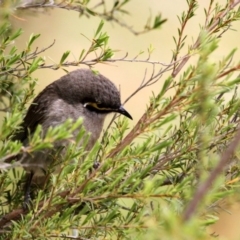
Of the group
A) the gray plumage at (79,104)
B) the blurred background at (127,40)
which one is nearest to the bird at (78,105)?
the gray plumage at (79,104)

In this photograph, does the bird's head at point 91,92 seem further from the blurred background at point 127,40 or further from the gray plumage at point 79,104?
the blurred background at point 127,40

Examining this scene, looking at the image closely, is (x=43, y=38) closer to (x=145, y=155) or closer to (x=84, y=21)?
(x=84, y=21)

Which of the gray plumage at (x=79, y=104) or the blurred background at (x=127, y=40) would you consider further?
the blurred background at (x=127, y=40)

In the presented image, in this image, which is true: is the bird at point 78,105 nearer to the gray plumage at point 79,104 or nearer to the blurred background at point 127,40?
the gray plumage at point 79,104

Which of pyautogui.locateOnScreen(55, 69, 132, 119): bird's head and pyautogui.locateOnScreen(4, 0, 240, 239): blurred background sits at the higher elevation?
pyautogui.locateOnScreen(55, 69, 132, 119): bird's head

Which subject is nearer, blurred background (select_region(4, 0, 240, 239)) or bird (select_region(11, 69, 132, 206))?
bird (select_region(11, 69, 132, 206))

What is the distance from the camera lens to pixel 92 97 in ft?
10.3

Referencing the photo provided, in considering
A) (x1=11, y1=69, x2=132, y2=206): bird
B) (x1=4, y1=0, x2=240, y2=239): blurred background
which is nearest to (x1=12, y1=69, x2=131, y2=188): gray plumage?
(x1=11, y1=69, x2=132, y2=206): bird

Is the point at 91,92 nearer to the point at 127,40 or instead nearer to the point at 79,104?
the point at 79,104

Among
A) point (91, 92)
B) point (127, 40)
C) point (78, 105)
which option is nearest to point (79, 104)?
point (78, 105)

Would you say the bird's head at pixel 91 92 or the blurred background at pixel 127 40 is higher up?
the bird's head at pixel 91 92

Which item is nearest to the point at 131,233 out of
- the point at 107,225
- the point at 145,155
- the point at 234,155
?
the point at 107,225

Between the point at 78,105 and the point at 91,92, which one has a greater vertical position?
the point at 91,92

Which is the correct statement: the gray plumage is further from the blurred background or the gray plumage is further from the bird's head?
the blurred background
